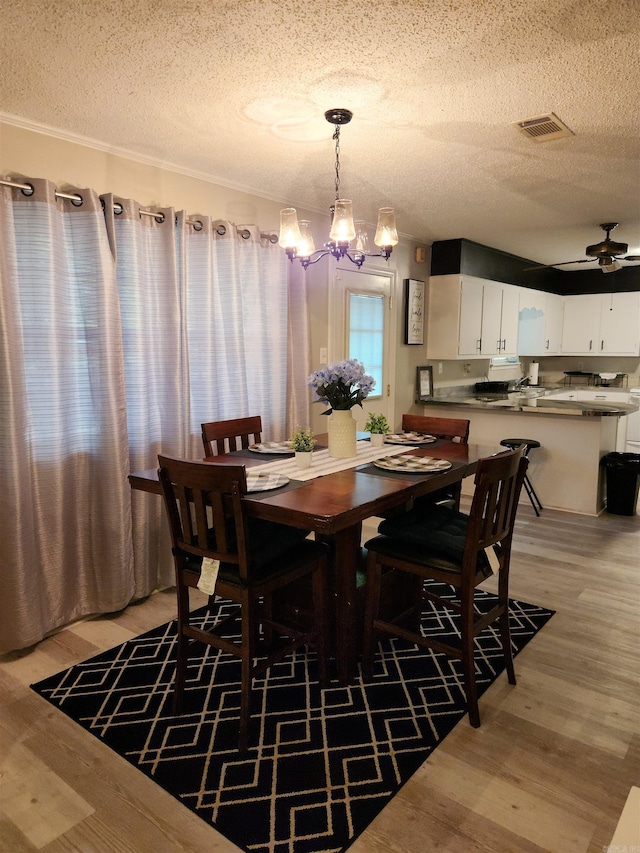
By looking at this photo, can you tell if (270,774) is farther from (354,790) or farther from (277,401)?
(277,401)

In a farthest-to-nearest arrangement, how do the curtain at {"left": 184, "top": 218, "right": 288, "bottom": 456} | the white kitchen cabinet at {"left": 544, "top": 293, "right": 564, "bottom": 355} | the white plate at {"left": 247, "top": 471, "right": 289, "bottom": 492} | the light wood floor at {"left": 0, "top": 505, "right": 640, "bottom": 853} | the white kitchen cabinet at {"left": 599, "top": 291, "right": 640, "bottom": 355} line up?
the white kitchen cabinet at {"left": 544, "top": 293, "right": 564, "bottom": 355}
the white kitchen cabinet at {"left": 599, "top": 291, "right": 640, "bottom": 355}
the curtain at {"left": 184, "top": 218, "right": 288, "bottom": 456}
the white plate at {"left": 247, "top": 471, "right": 289, "bottom": 492}
the light wood floor at {"left": 0, "top": 505, "right": 640, "bottom": 853}

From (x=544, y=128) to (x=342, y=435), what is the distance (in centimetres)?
169

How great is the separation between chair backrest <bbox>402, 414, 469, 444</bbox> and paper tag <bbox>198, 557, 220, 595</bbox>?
174 centimetres

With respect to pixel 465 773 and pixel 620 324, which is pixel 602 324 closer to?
pixel 620 324

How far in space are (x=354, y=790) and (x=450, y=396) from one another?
4.39 m

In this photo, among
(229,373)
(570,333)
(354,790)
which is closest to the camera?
(354,790)

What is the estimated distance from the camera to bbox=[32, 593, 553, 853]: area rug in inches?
64.9

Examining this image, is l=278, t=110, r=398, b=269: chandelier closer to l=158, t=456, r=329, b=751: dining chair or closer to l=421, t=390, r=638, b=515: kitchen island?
l=158, t=456, r=329, b=751: dining chair

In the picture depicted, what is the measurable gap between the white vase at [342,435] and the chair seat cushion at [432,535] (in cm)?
43

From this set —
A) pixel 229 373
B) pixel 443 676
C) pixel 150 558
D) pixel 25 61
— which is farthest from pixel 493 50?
pixel 150 558

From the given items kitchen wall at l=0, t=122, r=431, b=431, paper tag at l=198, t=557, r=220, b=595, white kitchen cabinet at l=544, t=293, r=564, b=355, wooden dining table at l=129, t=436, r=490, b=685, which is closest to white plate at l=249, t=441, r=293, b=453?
wooden dining table at l=129, t=436, r=490, b=685

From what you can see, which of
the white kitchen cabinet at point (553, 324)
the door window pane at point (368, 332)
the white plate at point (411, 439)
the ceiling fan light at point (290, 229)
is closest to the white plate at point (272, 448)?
the white plate at point (411, 439)

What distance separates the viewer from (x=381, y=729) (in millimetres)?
2008

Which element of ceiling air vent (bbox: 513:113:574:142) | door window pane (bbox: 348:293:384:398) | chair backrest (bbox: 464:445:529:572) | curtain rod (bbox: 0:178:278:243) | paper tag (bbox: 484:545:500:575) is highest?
ceiling air vent (bbox: 513:113:574:142)
